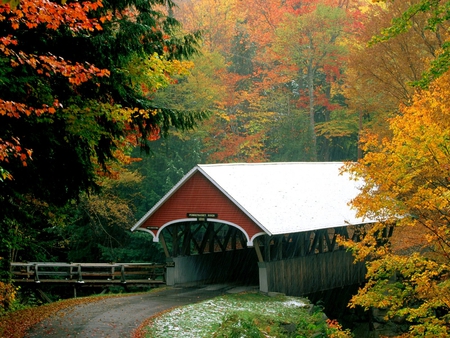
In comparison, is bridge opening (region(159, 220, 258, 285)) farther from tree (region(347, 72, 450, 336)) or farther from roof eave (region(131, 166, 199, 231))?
tree (region(347, 72, 450, 336))

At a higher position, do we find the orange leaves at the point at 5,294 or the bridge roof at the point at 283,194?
the bridge roof at the point at 283,194

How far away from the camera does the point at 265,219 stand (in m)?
18.1

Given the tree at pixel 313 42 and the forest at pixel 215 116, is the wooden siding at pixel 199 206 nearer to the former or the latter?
the forest at pixel 215 116

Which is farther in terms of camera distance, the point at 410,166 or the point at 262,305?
the point at 262,305

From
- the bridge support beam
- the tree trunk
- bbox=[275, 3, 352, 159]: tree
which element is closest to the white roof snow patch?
the bridge support beam

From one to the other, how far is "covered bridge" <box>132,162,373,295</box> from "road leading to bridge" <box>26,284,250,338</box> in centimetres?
Answer: 161

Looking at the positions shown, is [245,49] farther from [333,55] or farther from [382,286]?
[382,286]

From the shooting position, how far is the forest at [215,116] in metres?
11.3

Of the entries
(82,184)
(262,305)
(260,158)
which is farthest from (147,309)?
(260,158)

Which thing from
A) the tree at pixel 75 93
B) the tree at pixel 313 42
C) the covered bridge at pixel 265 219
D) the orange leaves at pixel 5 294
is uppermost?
the tree at pixel 313 42

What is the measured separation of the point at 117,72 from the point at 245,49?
34.4m

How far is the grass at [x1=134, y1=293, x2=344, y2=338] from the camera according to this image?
40.8 feet

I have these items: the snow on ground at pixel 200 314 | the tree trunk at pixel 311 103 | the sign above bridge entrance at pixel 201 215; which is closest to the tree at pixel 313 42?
the tree trunk at pixel 311 103

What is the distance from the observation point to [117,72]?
11.9 meters
